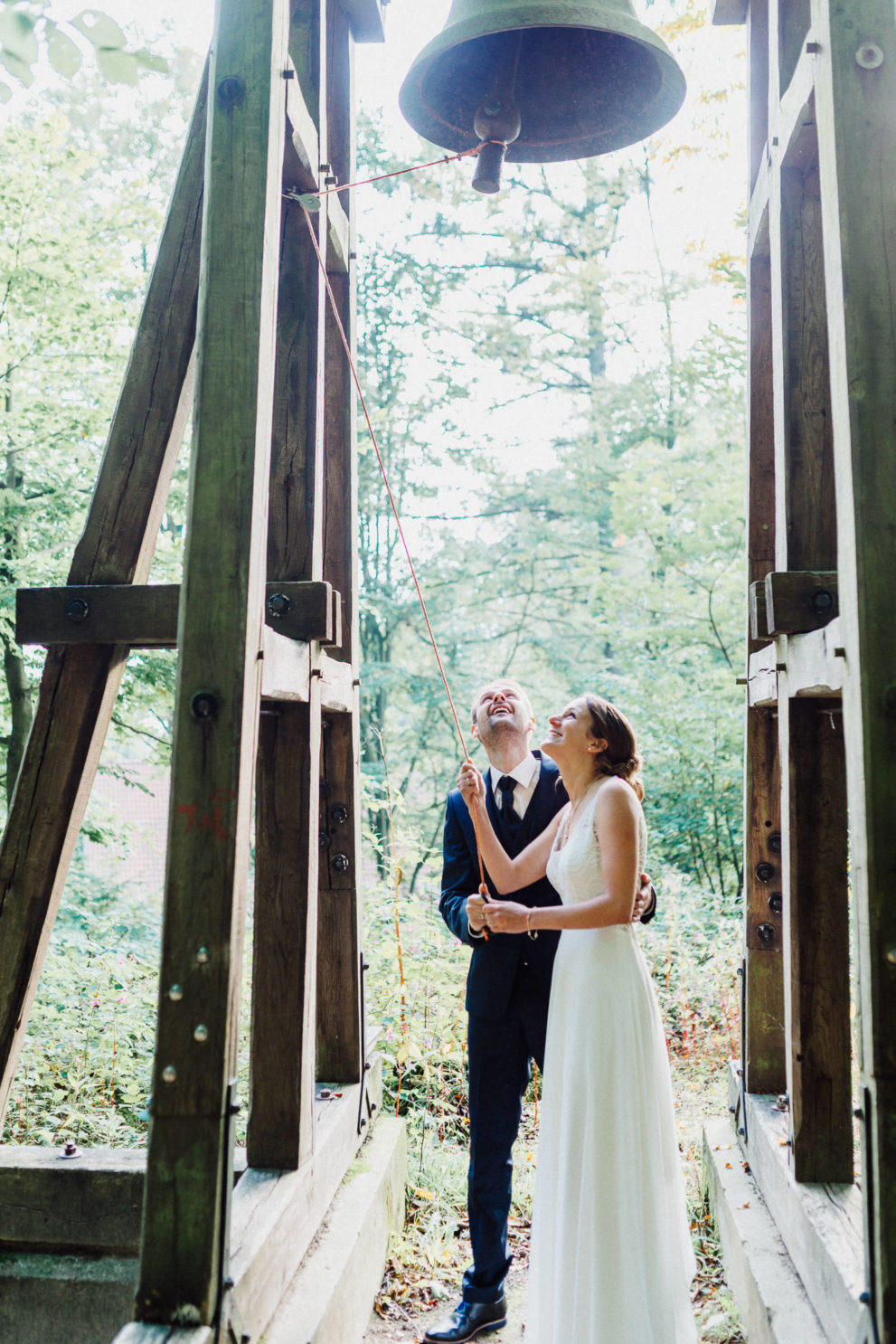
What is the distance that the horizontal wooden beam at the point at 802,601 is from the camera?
8.64 feet

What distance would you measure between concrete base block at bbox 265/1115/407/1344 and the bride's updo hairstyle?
57.9 inches

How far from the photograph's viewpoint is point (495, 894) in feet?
10.8

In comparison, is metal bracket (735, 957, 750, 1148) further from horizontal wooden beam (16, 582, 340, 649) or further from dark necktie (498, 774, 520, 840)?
horizontal wooden beam (16, 582, 340, 649)

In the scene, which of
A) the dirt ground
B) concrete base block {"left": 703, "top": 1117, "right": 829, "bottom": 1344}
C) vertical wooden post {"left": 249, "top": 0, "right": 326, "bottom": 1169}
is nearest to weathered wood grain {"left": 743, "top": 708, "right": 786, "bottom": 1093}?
concrete base block {"left": 703, "top": 1117, "right": 829, "bottom": 1344}

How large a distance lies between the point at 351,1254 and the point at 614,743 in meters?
1.55

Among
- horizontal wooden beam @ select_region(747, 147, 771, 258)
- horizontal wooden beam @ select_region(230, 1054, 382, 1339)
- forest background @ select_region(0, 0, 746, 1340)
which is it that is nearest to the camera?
horizontal wooden beam @ select_region(230, 1054, 382, 1339)

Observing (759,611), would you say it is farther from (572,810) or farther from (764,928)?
(764,928)

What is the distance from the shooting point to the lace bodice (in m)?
2.83

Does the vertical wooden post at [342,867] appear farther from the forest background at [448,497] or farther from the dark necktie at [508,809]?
the forest background at [448,497]

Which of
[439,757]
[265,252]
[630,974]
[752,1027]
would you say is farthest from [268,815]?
[439,757]

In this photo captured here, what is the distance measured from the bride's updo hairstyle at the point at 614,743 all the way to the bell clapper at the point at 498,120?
4.63 feet

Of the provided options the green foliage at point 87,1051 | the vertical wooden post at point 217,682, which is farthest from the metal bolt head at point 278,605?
the green foliage at point 87,1051

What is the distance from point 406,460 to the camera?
12.8m

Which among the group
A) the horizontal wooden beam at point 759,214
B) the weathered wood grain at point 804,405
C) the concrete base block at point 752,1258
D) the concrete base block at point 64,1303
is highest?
the horizontal wooden beam at point 759,214
